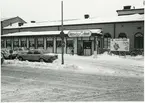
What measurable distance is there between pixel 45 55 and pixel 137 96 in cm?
1463

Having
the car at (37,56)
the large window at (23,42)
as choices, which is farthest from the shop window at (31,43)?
the car at (37,56)

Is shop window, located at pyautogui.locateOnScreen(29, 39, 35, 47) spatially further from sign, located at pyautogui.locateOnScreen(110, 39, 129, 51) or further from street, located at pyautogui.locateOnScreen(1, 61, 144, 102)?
street, located at pyautogui.locateOnScreen(1, 61, 144, 102)

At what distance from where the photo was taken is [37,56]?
73.5 feet

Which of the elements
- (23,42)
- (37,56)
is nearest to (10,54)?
(37,56)

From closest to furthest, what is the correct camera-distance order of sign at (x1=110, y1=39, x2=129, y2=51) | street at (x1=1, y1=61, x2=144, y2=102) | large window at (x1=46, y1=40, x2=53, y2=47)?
1. street at (x1=1, y1=61, x2=144, y2=102)
2. sign at (x1=110, y1=39, x2=129, y2=51)
3. large window at (x1=46, y1=40, x2=53, y2=47)

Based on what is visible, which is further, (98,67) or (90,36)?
(90,36)

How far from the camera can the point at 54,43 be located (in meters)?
35.8

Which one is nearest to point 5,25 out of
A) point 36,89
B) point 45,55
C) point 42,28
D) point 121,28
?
point 42,28

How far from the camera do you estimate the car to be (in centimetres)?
2189

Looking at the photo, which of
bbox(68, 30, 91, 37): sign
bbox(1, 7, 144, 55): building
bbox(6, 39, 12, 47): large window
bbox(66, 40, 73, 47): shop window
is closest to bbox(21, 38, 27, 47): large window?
bbox(1, 7, 144, 55): building

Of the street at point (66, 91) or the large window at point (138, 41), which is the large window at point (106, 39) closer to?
the large window at point (138, 41)

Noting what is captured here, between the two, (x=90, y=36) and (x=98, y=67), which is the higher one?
(x=90, y=36)

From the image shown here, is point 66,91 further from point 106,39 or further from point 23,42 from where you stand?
point 23,42

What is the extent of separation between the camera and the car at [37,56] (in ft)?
71.8
